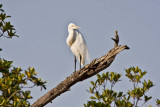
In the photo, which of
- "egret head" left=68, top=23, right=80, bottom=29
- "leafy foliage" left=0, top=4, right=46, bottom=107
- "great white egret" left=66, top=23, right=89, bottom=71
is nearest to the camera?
"leafy foliage" left=0, top=4, right=46, bottom=107

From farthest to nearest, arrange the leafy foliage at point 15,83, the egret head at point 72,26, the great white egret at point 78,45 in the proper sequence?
the egret head at point 72,26, the great white egret at point 78,45, the leafy foliage at point 15,83

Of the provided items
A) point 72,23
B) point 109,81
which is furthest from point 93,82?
point 72,23

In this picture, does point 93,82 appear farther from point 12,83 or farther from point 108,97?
point 12,83

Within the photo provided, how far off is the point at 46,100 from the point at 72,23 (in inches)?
245

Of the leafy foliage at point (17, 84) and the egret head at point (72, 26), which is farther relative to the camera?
the egret head at point (72, 26)

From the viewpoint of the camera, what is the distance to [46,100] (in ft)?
18.0

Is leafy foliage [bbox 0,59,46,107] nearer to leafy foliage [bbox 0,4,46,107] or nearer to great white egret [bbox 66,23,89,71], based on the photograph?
leafy foliage [bbox 0,4,46,107]

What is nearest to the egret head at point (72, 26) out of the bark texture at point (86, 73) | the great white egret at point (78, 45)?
the great white egret at point (78, 45)

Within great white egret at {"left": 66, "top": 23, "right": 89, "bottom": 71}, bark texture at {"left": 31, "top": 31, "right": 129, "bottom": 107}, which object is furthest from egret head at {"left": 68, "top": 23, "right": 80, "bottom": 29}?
bark texture at {"left": 31, "top": 31, "right": 129, "bottom": 107}

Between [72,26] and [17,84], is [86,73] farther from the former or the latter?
[72,26]

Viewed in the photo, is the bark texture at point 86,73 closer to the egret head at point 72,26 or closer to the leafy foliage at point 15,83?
the leafy foliage at point 15,83

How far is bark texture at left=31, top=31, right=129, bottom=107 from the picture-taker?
529cm

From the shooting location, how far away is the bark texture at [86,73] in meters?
5.29

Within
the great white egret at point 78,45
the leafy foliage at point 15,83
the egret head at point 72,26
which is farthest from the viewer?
the egret head at point 72,26
